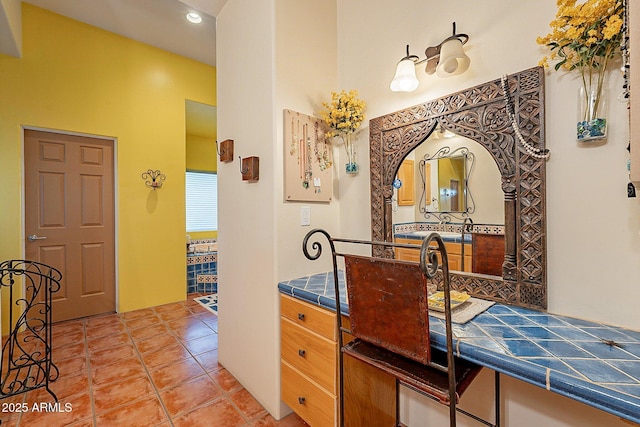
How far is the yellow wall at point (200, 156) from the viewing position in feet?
18.5

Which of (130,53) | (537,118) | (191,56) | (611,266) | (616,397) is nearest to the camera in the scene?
(616,397)

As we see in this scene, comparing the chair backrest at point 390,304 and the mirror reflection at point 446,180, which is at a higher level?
the mirror reflection at point 446,180

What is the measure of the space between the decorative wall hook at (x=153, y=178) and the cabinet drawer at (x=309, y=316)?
283cm

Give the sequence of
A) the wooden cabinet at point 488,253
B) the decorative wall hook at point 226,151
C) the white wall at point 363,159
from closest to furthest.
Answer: the white wall at point 363,159
the wooden cabinet at point 488,253
the decorative wall hook at point 226,151

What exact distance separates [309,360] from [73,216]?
10.8 feet

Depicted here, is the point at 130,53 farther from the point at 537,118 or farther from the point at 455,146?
the point at 537,118

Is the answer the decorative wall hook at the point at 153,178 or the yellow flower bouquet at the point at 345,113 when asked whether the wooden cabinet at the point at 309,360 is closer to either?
the yellow flower bouquet at the point at 345,113

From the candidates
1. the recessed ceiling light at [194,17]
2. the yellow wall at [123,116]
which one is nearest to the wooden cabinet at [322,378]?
the yellow wall at [123,116]

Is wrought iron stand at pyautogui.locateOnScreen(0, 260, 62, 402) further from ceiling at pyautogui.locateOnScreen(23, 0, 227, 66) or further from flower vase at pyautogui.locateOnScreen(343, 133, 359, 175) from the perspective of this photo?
ceiling at pyautogui.locateOnScreen(23, 0, 227, 66)

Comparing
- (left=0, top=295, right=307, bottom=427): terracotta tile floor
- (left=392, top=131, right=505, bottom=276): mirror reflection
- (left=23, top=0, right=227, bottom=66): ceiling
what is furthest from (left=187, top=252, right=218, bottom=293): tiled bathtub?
(left=392, top=131, right=505, bottom=276): mirror reflection

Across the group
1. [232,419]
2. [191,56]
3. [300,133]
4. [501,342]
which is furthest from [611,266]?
[191,56]

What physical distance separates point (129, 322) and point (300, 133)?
2.95 m

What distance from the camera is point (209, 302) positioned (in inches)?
155

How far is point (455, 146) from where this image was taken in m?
1.57
